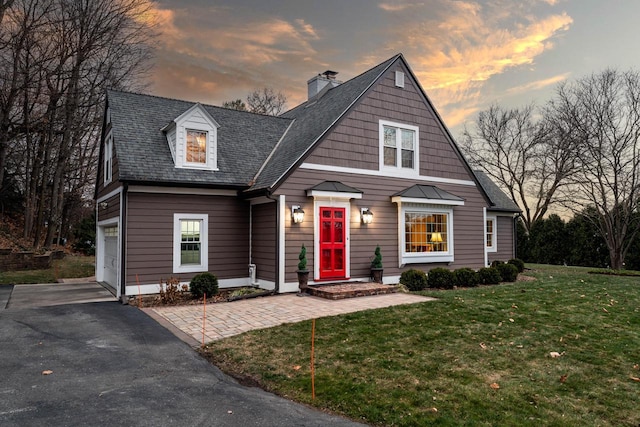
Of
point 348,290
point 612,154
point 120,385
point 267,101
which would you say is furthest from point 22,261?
point 612,154

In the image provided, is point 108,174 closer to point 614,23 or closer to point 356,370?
point 356,370

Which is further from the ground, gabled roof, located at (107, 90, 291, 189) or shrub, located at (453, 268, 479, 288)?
gabled roof, located at (107, 90, 291, 189)

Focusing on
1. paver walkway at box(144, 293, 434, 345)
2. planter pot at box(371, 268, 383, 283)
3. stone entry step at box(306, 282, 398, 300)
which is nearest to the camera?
paver walkway at box(144, 293, 434, 345)

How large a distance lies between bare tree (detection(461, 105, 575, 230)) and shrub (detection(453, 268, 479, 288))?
2113 cm

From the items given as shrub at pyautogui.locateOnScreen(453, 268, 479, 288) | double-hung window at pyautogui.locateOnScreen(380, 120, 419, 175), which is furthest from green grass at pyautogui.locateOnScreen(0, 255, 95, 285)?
shrub at pyautogui.locateOnScreen(453, 268, 479, 288)

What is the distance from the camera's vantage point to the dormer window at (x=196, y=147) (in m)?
12.7

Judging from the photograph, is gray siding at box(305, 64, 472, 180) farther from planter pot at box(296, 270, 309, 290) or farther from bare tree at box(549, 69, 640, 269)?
bare tree at box(549, 69, 640, 269)

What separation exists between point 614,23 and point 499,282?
34.4ft

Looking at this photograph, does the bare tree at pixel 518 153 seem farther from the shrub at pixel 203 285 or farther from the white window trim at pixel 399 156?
the shrub at pixel 203 285

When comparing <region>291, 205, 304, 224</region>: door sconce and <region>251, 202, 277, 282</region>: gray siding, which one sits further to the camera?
<region>251, 202, 277, 282</region>: gray siding

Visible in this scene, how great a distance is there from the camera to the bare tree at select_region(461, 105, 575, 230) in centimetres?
3131

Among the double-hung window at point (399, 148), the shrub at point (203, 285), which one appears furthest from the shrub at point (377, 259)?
the shrub at point (203, 285)

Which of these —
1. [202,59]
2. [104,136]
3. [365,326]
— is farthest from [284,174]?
[202,59]

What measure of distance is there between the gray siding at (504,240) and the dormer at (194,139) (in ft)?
48.7
